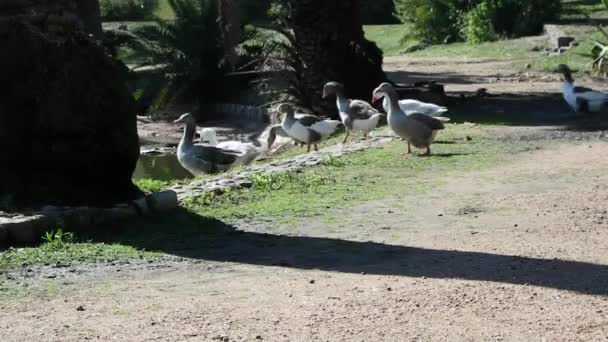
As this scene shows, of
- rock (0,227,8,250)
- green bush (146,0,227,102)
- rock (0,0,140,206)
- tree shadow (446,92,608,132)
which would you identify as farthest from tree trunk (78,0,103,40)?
rock (0,227,8,250)

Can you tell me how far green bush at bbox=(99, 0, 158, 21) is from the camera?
39.9 m

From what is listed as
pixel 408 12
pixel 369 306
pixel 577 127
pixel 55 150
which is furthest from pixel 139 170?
pixel 408 12

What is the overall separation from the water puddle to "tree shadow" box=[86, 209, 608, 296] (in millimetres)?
7076

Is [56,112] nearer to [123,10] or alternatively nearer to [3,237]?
[3,237]

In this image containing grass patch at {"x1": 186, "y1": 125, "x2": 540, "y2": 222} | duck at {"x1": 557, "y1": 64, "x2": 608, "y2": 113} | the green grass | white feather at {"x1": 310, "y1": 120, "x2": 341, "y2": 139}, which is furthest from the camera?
duck at {"x1": 557, "y1": 64, "x2": 608, "y2": 113}

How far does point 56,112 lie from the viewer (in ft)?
36.4

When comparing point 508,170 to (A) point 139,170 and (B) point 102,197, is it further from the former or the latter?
(A) point 139,170

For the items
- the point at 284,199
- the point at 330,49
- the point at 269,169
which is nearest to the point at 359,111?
the point at 269,169

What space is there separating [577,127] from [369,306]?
9.68 metres

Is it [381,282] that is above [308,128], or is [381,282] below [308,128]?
above

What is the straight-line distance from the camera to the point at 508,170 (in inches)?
524

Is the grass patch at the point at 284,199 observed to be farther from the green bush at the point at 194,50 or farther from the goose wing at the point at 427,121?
the green bush at the point at 194,50

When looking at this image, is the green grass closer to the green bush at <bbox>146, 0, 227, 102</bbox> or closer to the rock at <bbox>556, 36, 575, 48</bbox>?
the green bush at <bbox>146, 0, 227, 102</bbox>

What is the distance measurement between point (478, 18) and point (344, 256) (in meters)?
27.1
